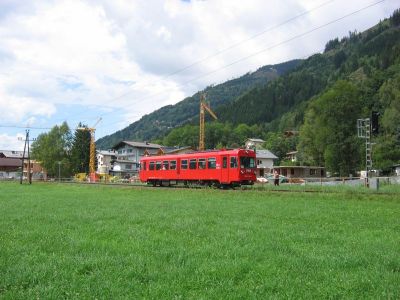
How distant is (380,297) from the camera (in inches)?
240

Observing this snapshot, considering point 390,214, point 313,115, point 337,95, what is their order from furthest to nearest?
point 313,115, point 337,95, point 390,214

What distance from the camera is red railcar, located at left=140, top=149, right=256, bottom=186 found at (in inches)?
1471

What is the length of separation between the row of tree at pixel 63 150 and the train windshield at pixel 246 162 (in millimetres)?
79091

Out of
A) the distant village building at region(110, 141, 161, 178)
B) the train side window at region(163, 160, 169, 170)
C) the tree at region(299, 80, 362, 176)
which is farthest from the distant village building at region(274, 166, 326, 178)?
the train side window at region(163, 160, 169, 170)

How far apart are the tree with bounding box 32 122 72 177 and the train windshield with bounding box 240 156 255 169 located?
7779cm

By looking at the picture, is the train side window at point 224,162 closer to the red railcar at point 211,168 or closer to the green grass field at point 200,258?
the red railcar at point 211,168

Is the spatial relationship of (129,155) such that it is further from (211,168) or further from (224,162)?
(224,162)

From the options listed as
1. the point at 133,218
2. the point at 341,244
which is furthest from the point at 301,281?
the point at 133,218

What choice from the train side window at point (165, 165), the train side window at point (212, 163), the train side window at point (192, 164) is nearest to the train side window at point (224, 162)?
the train side window at point (212, 163)

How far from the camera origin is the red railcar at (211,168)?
3738 cm

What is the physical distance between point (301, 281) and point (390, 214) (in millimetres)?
10518

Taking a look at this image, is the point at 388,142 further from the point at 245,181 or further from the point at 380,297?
the point at 380,297

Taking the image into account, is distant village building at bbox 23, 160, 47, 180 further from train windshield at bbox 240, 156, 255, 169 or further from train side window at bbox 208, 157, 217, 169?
train windshield at bbox 240, 156, 255, 169

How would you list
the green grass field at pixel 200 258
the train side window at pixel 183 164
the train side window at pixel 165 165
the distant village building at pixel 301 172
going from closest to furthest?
the green grass field at pixel 200 258 < the train side window at pixel 183 164 < the train side window at pixel 165 165 < the distant village building at pixel 301 172
